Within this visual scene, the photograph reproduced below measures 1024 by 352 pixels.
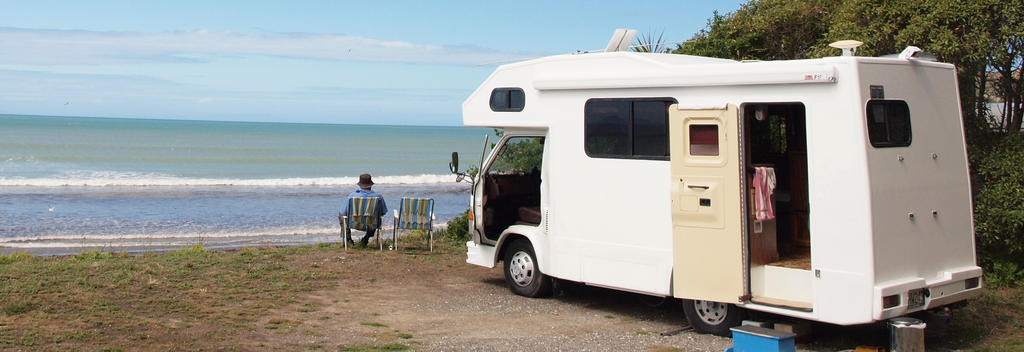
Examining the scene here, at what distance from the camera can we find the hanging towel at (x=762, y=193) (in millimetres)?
6973

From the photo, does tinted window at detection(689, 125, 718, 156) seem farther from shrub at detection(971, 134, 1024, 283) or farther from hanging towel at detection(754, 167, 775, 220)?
shrub at detection(971, 134, 1024, 283)

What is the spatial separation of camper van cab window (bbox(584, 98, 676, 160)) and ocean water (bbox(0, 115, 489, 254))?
917 centimetres

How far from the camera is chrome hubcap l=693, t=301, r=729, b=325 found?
7.45m

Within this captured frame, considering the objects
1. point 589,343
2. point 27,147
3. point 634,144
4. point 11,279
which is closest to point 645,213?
point 634,144

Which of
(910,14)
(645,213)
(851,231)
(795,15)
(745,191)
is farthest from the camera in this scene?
(795,15)

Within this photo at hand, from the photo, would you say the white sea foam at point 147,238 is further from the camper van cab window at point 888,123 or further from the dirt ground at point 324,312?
the camper van cab window at point 888,123

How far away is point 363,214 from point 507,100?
4061 mm

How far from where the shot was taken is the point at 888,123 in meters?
6.63

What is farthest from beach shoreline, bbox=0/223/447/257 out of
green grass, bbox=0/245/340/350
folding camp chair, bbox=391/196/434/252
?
green grass, bbox=0/245/340/350

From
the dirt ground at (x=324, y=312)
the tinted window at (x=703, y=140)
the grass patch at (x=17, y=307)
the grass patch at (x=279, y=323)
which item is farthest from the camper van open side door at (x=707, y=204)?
the grass patch at (x=17, y=307)

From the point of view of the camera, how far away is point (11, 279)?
372 inches

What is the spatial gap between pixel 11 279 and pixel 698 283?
6.74 meters

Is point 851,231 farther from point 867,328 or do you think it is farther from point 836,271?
point 867,328

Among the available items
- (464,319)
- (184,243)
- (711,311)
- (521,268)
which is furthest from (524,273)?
(184,243)
